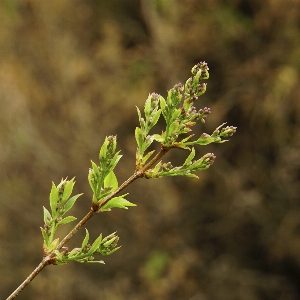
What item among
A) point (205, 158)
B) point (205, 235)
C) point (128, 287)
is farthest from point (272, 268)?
point (205, 158)

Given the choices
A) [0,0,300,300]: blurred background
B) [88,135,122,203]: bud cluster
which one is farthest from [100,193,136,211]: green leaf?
[0,0,300,300]: blurred background

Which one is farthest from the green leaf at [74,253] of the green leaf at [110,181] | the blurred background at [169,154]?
the blurred background at [169,154]

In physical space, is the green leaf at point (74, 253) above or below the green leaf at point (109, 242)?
below

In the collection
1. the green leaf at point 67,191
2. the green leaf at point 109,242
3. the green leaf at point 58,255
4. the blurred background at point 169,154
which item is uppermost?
the blurred background at point 169,154

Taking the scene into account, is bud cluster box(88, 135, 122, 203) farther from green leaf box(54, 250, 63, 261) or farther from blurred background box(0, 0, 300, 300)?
blurred background box(0, 0, 300, 300)

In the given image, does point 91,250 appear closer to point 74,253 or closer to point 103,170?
point 74,253

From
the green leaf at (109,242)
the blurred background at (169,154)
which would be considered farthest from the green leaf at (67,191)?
the blurred background at (169,154)

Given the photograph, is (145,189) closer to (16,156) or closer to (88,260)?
(16,156)

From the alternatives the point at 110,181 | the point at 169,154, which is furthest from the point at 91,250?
the point at 169,154

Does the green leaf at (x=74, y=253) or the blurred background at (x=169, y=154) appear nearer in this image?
the green leaf at (x=74, y=253)

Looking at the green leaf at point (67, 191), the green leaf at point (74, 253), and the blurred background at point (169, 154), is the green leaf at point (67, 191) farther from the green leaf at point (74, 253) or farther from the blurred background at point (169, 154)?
the blurred background at point (169, 154)
